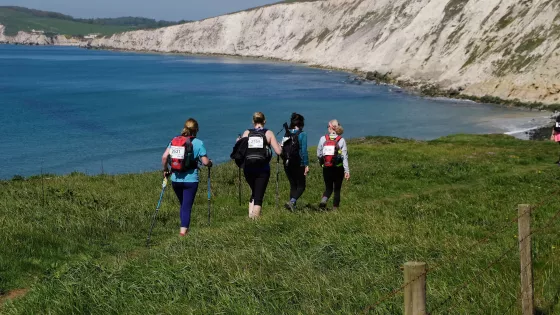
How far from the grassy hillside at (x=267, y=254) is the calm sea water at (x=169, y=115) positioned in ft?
84.9

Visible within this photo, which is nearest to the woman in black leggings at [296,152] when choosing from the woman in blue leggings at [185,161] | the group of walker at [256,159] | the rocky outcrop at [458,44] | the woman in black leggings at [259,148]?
the group of walker at [256,159]

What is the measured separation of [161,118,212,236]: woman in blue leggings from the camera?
417 inches

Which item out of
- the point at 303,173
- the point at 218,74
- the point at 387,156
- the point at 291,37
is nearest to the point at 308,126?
the point at 387,156

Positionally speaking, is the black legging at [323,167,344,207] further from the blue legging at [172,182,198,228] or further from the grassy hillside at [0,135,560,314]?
the blue legging at [172,182,198,228]

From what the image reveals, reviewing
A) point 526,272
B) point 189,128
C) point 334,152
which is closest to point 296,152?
point 334,152

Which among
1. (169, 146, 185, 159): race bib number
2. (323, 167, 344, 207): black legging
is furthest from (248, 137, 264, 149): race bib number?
(323, 167, 344, 207): black legging

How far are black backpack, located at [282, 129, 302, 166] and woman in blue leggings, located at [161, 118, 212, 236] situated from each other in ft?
8.01

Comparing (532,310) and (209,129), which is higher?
(532,310)

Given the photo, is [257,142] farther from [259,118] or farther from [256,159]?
[259,118]

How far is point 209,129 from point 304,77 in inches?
2345

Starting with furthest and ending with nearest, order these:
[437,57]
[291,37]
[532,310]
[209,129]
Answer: [291,37] → [437,57] → [209,129] → [532,310]

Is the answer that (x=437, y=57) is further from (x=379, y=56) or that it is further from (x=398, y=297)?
(x=398, y=297)

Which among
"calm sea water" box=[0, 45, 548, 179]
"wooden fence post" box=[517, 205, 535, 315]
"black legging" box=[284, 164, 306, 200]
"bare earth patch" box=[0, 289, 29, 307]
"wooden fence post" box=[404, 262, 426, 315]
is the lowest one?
"calm sea water" box=[0, 45, 548, 179]

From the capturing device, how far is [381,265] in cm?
792
